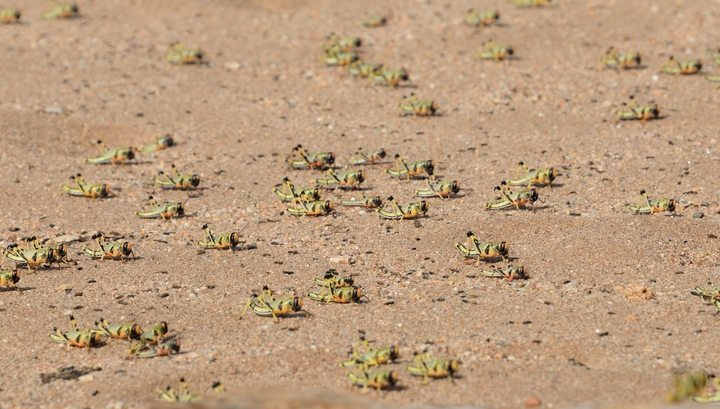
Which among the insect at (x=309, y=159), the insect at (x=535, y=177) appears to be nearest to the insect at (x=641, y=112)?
the insect at (x=535, y=177)

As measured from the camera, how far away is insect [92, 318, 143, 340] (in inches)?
401

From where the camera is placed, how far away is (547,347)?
973 cm

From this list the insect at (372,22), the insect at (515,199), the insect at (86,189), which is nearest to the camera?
the insect at (515,199)

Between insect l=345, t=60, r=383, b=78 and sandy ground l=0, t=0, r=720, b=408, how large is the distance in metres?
0.26

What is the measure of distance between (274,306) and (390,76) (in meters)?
9.72

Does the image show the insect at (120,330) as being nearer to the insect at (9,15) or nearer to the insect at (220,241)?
the insect at (220,241)

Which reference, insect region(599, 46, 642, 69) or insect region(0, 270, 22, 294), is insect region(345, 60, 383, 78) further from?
insect region(0, 270, 22, 294)

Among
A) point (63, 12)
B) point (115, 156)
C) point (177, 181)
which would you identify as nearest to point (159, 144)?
point (115, 156)

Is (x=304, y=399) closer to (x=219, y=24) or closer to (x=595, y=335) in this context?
(x=595, y=335)

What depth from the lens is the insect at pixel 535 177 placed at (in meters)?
14.3

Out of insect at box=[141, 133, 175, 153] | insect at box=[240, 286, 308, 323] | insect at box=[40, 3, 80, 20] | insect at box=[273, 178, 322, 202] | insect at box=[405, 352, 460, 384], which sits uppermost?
insect at box=[40, 3, 80, 20]

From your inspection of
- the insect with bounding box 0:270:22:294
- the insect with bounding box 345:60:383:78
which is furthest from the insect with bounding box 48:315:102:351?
the insect with bounding box 345:60:383:78

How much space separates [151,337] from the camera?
10.0 m

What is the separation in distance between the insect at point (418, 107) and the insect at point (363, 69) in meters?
1.55
